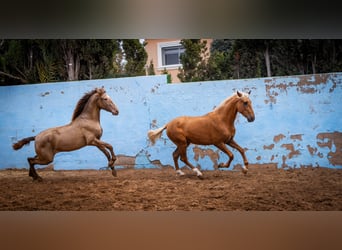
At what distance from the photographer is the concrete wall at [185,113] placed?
14.5 ft

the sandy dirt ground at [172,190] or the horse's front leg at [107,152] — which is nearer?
the sandy dirt ground at [172,190]

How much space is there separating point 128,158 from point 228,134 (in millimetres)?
1178

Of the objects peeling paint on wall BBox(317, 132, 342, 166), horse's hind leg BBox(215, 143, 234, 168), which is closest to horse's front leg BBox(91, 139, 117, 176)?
horse's hind leg BBox(215, 143, 234, 168)

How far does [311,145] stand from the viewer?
4.41 meters

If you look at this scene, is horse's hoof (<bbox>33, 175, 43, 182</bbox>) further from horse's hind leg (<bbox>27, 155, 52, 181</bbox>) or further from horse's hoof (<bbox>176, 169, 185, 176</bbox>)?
horse's hoof (<bbox>176, 169, 185, 176</bbox>)

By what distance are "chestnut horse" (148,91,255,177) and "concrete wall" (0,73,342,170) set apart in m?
0.06

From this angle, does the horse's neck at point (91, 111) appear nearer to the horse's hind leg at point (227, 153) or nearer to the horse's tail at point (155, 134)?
the horse's tail at point (155, 134)

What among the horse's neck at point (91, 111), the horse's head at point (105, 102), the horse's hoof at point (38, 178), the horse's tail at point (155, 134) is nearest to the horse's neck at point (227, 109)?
the horse's tail at point (155, 134)

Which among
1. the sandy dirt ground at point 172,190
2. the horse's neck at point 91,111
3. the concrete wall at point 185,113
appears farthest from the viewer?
the horse's neck at point 91,111

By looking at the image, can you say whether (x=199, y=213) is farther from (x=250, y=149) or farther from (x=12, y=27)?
(x=12, y=27)

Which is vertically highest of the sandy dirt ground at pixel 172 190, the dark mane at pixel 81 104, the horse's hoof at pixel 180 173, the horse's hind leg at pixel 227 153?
the dark mane at pixel 81 104

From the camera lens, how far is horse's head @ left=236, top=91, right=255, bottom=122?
4473 mm

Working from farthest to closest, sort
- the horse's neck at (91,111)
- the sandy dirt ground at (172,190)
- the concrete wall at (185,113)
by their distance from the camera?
the horse's neck at (91,111) < the concrete wall at (185,113) < the sandy dirt ground at (172,190)

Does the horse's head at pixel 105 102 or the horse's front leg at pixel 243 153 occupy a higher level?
the horse's head at pixel 105 102
